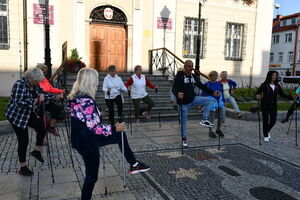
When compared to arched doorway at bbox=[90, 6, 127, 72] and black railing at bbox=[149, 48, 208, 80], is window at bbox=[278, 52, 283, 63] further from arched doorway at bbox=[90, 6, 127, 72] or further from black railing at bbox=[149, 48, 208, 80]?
arched doorway at bbox=[90, 6, 127, 72]

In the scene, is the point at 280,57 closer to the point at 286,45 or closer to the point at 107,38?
the point at 286,45

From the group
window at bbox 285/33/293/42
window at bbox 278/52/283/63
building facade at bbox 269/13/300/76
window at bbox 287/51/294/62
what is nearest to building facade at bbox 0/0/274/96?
building facade at bbox 269/13/300/76

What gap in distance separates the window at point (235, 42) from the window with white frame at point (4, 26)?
11740 mm

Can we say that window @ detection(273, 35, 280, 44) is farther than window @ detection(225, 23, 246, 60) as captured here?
Yes

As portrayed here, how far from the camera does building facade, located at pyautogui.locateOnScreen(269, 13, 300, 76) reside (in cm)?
4512

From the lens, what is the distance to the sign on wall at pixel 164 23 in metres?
14.0

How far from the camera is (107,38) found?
44.5 ft

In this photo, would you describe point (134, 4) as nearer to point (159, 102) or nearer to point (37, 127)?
point (159, 102)

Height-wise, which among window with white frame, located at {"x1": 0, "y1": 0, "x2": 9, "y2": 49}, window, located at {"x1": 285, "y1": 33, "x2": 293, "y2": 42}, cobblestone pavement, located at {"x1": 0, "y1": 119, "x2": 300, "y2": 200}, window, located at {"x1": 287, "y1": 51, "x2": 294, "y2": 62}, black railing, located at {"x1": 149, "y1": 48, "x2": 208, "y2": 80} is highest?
window, located at {"x1": 285, "y1": 33, "x2": 293, "y2": 42}

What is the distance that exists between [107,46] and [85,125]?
36.7 ft

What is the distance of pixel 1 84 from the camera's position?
38.8 ft

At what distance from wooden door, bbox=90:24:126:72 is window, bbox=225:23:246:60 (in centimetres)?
650

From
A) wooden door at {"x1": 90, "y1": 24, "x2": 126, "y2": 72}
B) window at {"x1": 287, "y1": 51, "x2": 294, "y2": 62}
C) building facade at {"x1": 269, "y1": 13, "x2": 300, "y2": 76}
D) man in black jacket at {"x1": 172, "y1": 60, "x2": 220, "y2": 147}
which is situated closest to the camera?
man in black jacket at {"x1": 172, "y1": 60, "x2": 220, "y2": 147}

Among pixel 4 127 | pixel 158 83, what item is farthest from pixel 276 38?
pixel 4 127
